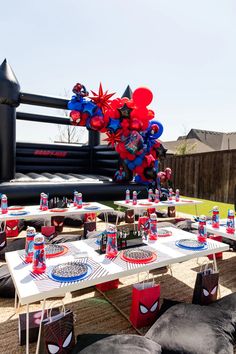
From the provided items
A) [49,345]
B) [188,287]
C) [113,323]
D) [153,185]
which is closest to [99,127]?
[153,185]

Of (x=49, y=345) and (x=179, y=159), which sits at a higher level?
(x=179, y=159)

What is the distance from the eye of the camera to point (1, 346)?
187 cm

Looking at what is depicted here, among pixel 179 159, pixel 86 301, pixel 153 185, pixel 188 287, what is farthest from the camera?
pixel 179 159

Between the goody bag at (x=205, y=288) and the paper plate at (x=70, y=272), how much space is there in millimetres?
989

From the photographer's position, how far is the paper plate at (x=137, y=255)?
6.61 feet

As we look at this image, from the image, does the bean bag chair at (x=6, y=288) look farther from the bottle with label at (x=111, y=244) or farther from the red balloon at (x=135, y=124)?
the red balloon at (x=135, y=124)

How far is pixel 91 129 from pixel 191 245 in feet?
18.0

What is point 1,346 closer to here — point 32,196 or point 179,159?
point 32,196

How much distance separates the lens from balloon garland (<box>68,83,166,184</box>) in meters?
6.79

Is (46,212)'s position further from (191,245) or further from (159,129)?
(159,129)

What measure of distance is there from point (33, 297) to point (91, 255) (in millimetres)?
699

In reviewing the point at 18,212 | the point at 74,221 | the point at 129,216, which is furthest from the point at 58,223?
the point at 129,216

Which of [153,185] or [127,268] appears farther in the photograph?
[153,185]

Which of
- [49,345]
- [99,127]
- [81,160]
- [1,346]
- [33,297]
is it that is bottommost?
[1,346]
